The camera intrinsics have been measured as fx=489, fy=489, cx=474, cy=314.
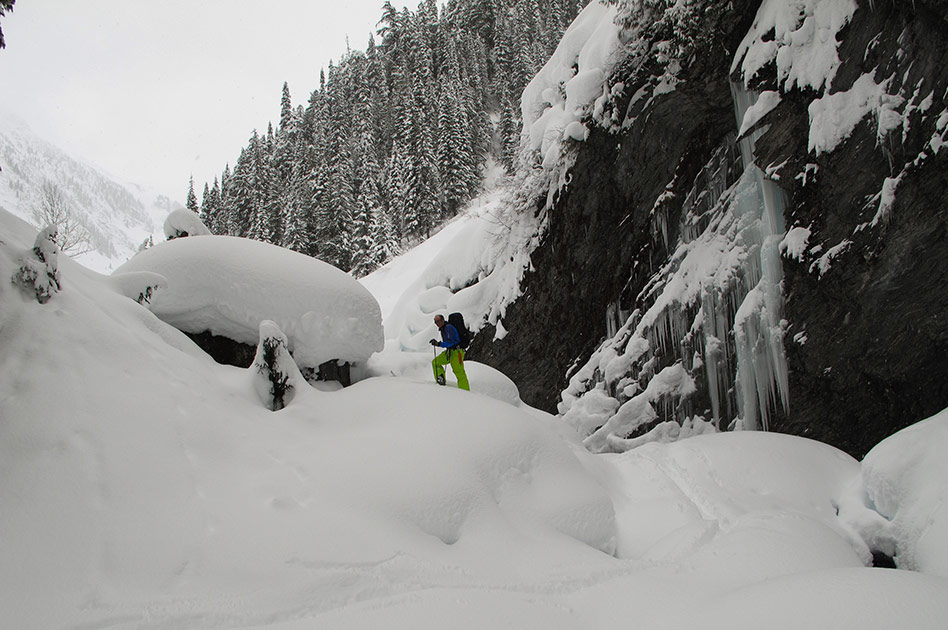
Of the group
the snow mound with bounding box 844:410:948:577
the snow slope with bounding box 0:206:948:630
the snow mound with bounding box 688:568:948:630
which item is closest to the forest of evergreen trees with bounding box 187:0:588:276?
the snow slope with bounding box 0:206:948:630

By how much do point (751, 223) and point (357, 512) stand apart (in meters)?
7.44

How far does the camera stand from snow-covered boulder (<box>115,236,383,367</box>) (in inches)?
242

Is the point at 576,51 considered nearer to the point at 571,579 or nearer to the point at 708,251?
the point at 708,251

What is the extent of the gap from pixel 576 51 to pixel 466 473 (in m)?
10.4

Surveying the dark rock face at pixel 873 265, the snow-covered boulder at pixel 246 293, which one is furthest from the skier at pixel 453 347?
the dark rock face at pixel 873 265

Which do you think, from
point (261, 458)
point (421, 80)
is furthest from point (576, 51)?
point (421, 80)

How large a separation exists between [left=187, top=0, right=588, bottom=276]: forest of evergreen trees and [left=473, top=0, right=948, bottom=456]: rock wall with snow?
62.6 feet

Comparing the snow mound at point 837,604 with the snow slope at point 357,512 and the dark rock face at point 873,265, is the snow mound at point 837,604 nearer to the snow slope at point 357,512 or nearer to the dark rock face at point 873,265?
the snow slope at point 357,512

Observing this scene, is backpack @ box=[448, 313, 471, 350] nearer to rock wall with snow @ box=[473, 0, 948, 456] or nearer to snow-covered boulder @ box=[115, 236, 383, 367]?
snow-covered boulder @ box=[115, 236, 383, 367]

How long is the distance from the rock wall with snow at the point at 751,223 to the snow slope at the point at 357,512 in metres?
1.98

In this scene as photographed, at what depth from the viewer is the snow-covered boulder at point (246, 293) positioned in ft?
20.2

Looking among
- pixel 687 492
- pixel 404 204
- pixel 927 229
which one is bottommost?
pixel 687 492

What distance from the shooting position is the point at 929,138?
19.3 ft

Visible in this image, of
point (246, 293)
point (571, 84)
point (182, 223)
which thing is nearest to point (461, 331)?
point (246, 293)
